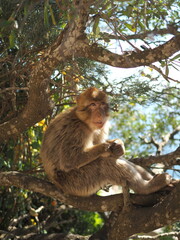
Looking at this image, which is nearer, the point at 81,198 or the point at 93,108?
the point at 81,198

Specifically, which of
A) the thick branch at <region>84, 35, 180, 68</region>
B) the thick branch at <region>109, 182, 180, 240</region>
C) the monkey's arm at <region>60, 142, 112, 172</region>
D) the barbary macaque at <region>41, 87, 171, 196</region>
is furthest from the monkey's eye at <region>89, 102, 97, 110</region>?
the thick branch at <region>109, 182, 180, 240</region>

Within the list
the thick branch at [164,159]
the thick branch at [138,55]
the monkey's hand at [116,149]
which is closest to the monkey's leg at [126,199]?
the monkey's hand at [116,149]

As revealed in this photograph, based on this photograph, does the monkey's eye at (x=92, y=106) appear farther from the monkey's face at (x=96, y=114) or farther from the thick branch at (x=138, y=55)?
the thick branch at (x=138, y=55)

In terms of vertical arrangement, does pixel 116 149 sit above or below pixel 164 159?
above

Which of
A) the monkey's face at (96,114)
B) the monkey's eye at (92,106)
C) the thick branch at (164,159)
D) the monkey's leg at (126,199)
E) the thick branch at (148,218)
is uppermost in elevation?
the monkey's eye at (92,106)

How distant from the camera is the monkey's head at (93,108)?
406 centimetres

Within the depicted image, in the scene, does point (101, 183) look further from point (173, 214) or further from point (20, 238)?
point (20, 238)

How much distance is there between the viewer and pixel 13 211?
207 inches

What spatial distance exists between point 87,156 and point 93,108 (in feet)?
2.14

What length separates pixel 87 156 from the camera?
12.3 feet

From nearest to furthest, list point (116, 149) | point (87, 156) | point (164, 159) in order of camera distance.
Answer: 1. point (116, 149)
2. point (87, 156)
3. point (164, 159)

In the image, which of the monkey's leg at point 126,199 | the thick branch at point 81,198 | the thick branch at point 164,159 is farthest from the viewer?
the thick branch at point 164,159

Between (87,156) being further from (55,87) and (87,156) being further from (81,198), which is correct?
(55,87)

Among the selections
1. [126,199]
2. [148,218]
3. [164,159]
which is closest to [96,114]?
[164,159]
